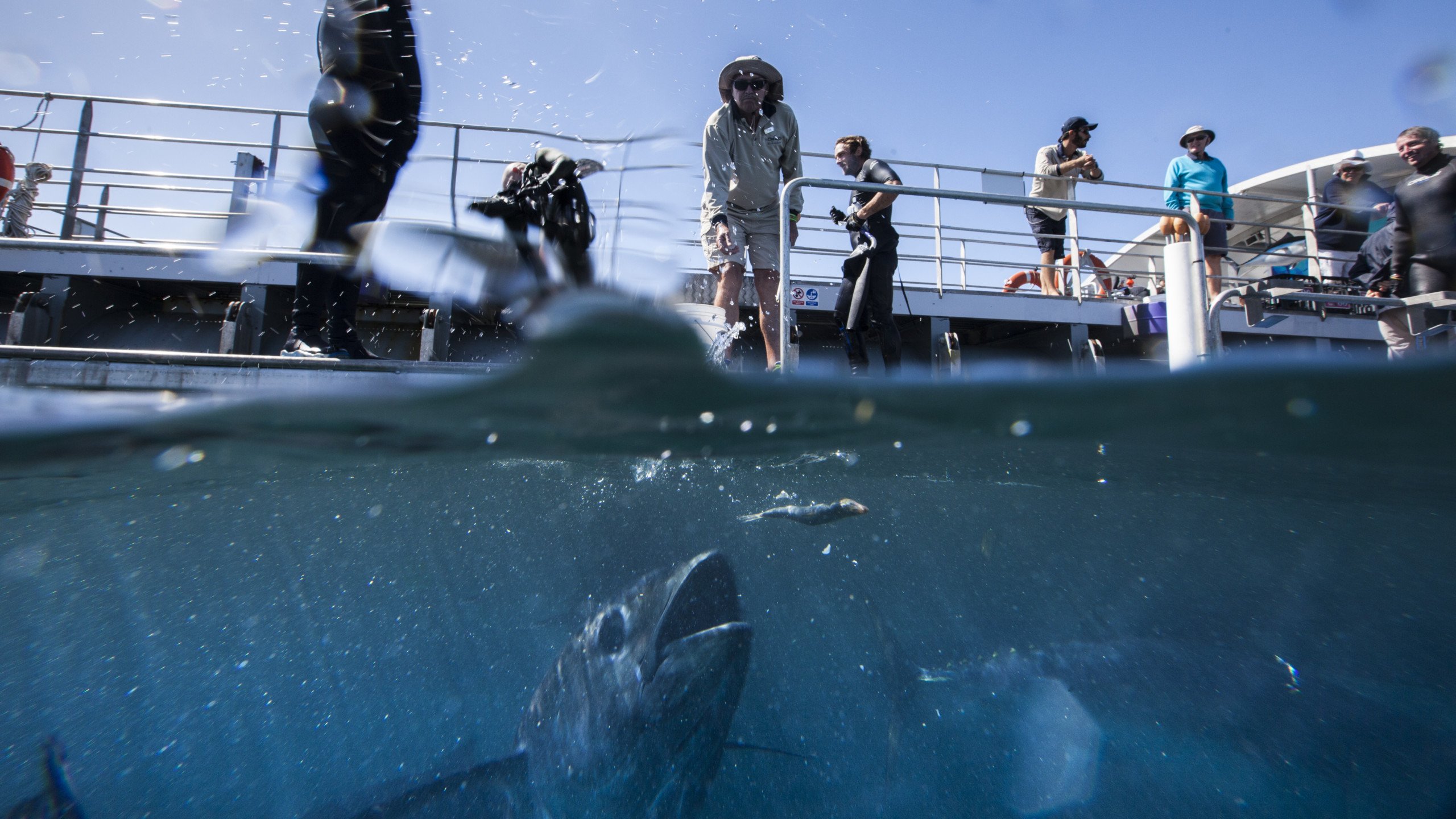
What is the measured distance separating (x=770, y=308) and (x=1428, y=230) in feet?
15.1

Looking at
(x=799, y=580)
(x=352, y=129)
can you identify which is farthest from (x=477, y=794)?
(x=799, y=580)

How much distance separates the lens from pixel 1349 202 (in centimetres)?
846

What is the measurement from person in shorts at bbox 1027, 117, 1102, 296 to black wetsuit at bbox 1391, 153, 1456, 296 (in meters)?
2.73

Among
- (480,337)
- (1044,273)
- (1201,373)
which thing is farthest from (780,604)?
(1201,373)

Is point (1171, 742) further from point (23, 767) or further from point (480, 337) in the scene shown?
point (23, 767)

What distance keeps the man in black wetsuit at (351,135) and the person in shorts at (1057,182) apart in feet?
20.7

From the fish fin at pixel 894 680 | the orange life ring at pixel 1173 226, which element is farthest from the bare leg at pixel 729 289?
the orange life ring at pixel 1173 226

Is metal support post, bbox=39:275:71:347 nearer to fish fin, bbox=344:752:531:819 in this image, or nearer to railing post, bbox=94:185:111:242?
railing post, bbox=94:185:111:242

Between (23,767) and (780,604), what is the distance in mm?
15515

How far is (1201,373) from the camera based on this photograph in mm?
2998

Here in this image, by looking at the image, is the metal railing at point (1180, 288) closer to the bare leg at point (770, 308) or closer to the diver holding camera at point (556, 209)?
the bare leg at point (770, 308)

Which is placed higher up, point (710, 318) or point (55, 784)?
point (710, 318)

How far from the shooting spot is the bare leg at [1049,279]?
7.32 metres

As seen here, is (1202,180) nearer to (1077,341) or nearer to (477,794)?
(1077,341)
